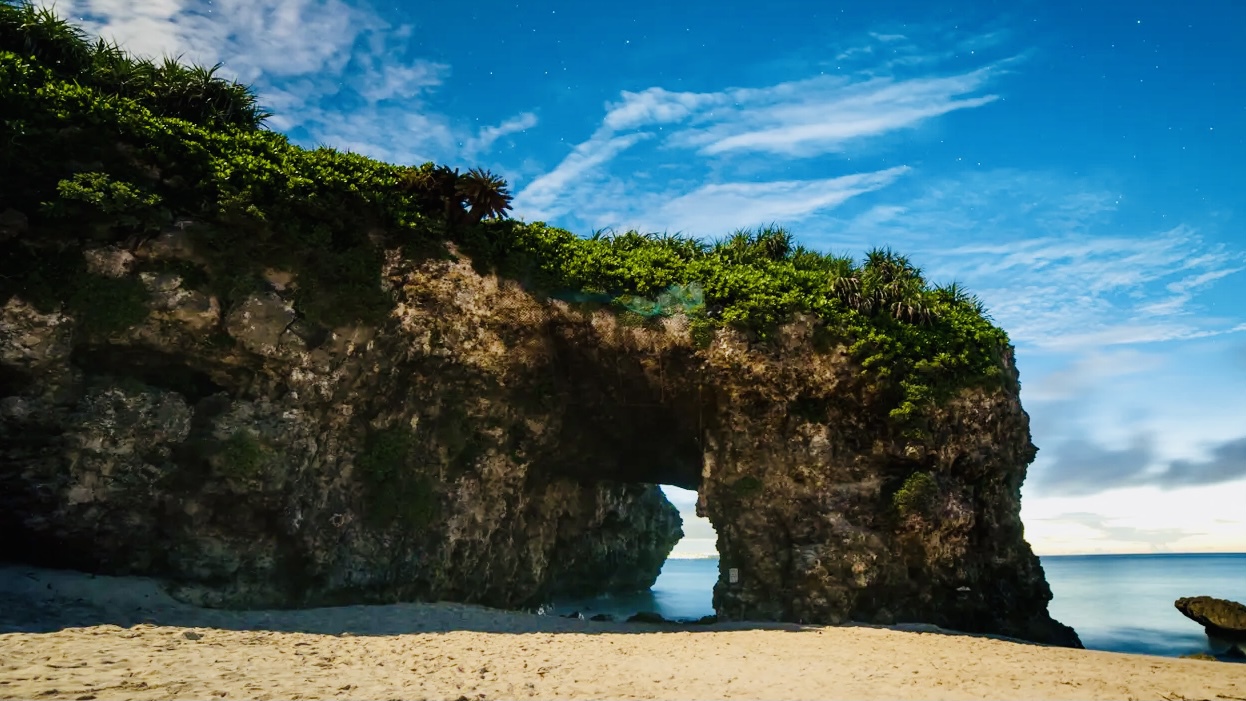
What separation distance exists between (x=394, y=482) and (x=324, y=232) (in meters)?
7.18

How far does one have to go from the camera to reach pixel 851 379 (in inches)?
804

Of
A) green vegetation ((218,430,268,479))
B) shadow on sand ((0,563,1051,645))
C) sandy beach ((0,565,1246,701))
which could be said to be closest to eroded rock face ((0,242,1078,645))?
green vegetation ((218,430,268,479))

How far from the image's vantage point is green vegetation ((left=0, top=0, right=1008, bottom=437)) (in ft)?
48.9

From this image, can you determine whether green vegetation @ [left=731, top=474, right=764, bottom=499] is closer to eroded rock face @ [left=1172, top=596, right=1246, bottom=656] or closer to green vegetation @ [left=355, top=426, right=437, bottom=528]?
green vegetation @ [left=355, top=426, right=437, bottom=528]

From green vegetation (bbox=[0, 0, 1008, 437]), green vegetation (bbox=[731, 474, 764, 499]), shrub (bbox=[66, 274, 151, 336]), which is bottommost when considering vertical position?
green vegetation (bbox=[731, 474, 764, 499])

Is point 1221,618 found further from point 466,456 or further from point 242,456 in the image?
point 242,456

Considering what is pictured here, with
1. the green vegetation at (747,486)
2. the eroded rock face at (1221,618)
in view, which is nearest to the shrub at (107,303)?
the green vegetation at (747,486)

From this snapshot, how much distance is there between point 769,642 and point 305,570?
11510mm

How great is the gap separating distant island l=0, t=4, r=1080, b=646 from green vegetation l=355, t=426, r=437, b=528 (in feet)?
0.21

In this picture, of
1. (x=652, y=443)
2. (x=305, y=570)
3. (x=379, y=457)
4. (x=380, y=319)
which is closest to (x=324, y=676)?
(x=305, y=570)

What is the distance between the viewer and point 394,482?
1836cm

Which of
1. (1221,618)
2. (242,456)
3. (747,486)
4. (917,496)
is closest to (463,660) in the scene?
(242,456)

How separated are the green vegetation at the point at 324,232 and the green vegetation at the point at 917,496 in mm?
1588

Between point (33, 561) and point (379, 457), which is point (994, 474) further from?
point (33, 561)
